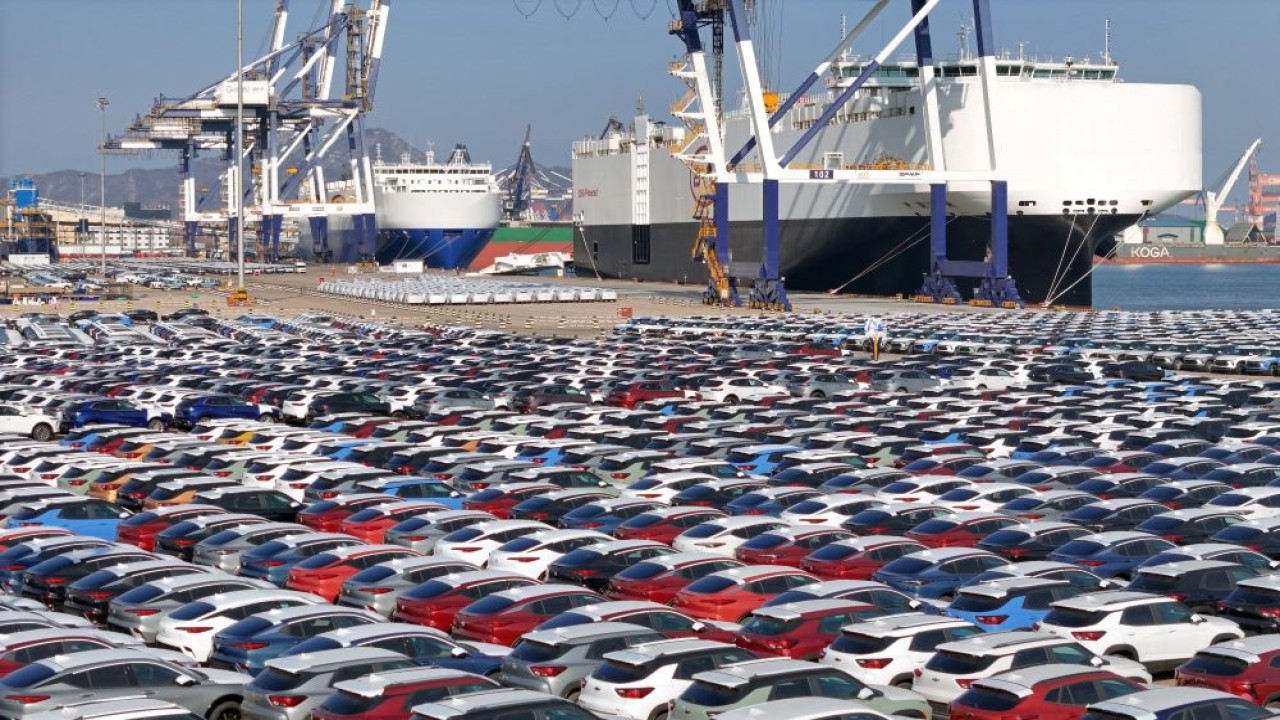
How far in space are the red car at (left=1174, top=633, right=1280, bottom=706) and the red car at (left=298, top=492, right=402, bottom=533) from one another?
38.8 ft

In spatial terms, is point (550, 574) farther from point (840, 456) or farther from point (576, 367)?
point (576, 367)

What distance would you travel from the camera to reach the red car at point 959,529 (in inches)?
802

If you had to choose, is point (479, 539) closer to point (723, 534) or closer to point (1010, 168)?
point (723, 534)

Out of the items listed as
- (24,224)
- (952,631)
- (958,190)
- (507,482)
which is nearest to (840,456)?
(507,482)

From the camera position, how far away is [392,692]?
40.4 ft

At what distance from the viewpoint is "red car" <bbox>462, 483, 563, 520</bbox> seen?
77.1 ft

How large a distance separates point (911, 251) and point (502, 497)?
6748 centimetres

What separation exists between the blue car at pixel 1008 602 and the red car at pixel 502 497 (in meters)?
8.43

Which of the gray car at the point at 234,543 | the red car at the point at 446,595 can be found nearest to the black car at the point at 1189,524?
the red car at the point at 446,595

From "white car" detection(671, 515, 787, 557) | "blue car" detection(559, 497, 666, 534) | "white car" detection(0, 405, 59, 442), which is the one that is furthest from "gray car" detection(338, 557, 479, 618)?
"white car" detection(0, 405, 59, 442)

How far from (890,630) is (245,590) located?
6.49 m

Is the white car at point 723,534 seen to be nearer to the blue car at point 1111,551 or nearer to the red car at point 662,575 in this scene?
the red car at point 662,575

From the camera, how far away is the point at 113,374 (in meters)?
43.2

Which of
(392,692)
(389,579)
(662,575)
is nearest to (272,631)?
(389,579)
